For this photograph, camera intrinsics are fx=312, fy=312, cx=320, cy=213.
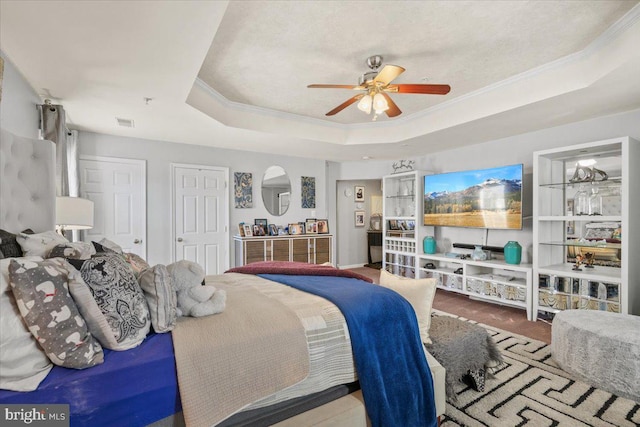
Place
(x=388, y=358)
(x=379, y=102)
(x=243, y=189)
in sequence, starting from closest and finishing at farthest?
(x=388, y=358), (x=379, y=102), (x=243, y=189)

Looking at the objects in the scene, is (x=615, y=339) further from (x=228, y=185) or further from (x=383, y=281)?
(x=228, y=185)

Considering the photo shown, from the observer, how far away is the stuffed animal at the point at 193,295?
59.2 inches

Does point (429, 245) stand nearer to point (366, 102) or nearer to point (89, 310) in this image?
point (366, 102)

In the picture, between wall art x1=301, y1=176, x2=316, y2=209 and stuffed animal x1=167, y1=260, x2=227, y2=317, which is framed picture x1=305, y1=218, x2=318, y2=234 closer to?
wall art x1=301, y1=176, x2=316, y2=209

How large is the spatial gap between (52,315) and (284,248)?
165 inches

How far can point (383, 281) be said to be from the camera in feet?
7.63

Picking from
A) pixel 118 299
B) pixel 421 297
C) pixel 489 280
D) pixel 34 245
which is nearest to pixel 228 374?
pixel 118 299

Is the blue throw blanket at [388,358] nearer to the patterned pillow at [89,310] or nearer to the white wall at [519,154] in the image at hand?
the patterned pillow at [89,310]

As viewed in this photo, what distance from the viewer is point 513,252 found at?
159 inches

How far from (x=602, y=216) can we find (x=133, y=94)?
4800 mm

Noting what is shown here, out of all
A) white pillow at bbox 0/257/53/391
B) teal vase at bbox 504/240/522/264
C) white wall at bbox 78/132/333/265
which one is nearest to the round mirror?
white wall at bbox 78/132/333/265

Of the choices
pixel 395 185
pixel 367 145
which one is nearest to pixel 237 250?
pixel 367 145

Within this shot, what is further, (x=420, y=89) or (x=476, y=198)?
(x=476, y=198)

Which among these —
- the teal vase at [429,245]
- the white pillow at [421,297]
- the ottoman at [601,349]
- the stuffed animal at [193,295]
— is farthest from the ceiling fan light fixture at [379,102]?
the teal vase at [429,245]
